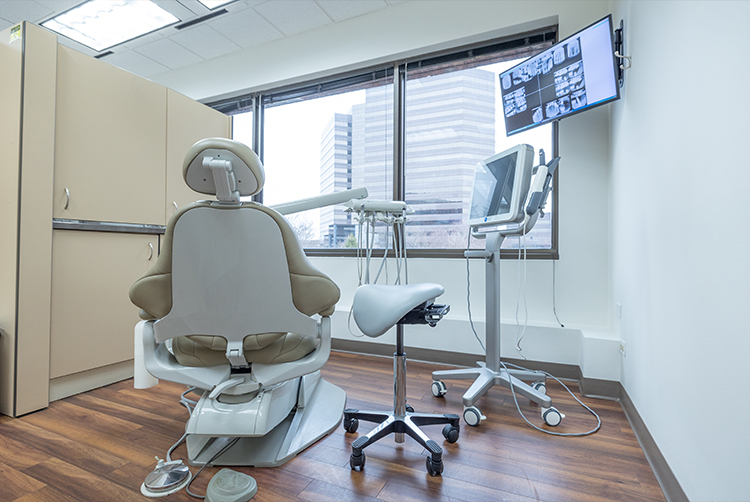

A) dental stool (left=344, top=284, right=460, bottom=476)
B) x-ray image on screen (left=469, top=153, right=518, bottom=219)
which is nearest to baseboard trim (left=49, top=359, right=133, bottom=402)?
dental stool (left=344, top=284, right=460, bottom=476)

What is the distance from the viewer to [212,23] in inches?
125

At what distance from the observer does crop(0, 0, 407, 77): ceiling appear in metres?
2.92

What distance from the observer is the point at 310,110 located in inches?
141

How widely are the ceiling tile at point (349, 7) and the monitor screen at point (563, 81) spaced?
4.05 ft

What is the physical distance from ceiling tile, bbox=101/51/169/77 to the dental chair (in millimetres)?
3556

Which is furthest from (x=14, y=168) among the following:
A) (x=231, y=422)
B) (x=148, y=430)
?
(x=231, y=422)

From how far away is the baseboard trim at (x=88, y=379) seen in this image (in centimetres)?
197

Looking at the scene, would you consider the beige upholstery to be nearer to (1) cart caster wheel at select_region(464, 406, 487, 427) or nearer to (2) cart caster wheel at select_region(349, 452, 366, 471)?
(2) cart caster wheel at select_region(349, 452, 366, 471)

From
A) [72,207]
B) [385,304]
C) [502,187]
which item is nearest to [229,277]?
[385,304]

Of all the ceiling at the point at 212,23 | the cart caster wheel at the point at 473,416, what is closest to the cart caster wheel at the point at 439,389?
the cart caster wheel at the point at 473,416

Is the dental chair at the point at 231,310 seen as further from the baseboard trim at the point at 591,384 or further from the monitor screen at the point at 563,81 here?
the monitor screen at the point at 563,81

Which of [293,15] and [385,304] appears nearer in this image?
[385,304]

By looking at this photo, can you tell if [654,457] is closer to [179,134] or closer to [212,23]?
[179,134]

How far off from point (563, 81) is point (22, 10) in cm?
416
